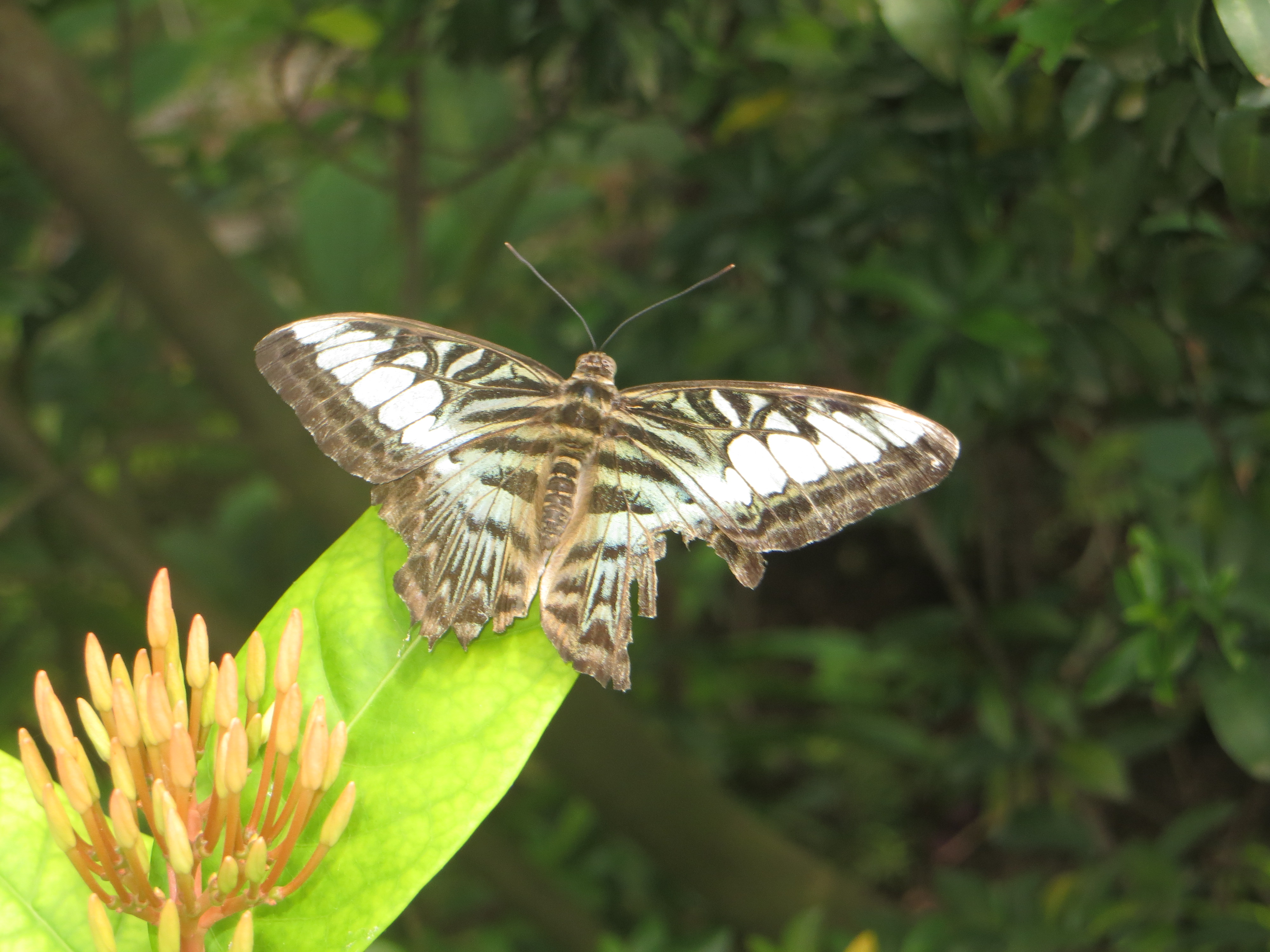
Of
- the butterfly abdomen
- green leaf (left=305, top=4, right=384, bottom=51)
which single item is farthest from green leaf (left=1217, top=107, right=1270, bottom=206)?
green leaf (left=305, top=4, right=384, bottom=51)

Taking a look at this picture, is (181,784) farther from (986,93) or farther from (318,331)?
(986,93)

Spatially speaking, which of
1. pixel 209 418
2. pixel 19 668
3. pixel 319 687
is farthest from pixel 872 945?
pixel 19 668

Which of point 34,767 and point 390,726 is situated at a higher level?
point 34,767

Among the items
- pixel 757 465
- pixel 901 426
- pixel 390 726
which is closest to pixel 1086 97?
pixel 901 426

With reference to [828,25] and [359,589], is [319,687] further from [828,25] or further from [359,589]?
[828,25]

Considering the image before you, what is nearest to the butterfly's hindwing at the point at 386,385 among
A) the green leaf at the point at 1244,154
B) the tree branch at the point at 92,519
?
the green leaf at the point at 1244,154
